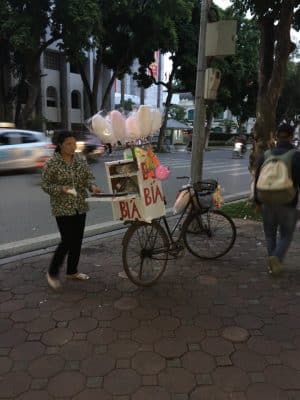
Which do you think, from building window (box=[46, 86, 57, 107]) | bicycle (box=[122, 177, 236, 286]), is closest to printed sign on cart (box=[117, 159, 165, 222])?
bicycle (box=[122, 177, 236, 286])

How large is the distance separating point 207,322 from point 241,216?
161 inches

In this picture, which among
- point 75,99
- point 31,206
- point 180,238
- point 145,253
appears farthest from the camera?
point 75,99

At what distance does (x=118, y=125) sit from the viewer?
4230mm

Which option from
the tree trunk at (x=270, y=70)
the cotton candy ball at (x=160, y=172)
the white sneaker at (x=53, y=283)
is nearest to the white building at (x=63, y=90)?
the tree trunk at (x=270, y=70)

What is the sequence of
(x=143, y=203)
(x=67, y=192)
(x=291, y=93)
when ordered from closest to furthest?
(x=67, y=192) → (x=143, y=203) → (x=291, y=93)

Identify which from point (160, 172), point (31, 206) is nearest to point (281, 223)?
point (160, 172)

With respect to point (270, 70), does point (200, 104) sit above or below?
below

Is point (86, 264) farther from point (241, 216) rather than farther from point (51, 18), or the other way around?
point (51, 18)

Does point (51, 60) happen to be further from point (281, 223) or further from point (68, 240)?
point (281, 223)

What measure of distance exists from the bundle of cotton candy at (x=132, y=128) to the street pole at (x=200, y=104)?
1955 millimetres

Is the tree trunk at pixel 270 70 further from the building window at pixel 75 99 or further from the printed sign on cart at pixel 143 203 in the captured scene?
the building window at pixel 75 99

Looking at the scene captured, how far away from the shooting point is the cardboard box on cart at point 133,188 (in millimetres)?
4172

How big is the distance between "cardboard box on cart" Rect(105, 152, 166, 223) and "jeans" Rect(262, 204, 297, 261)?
1267 mm

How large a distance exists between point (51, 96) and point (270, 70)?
33467mm
